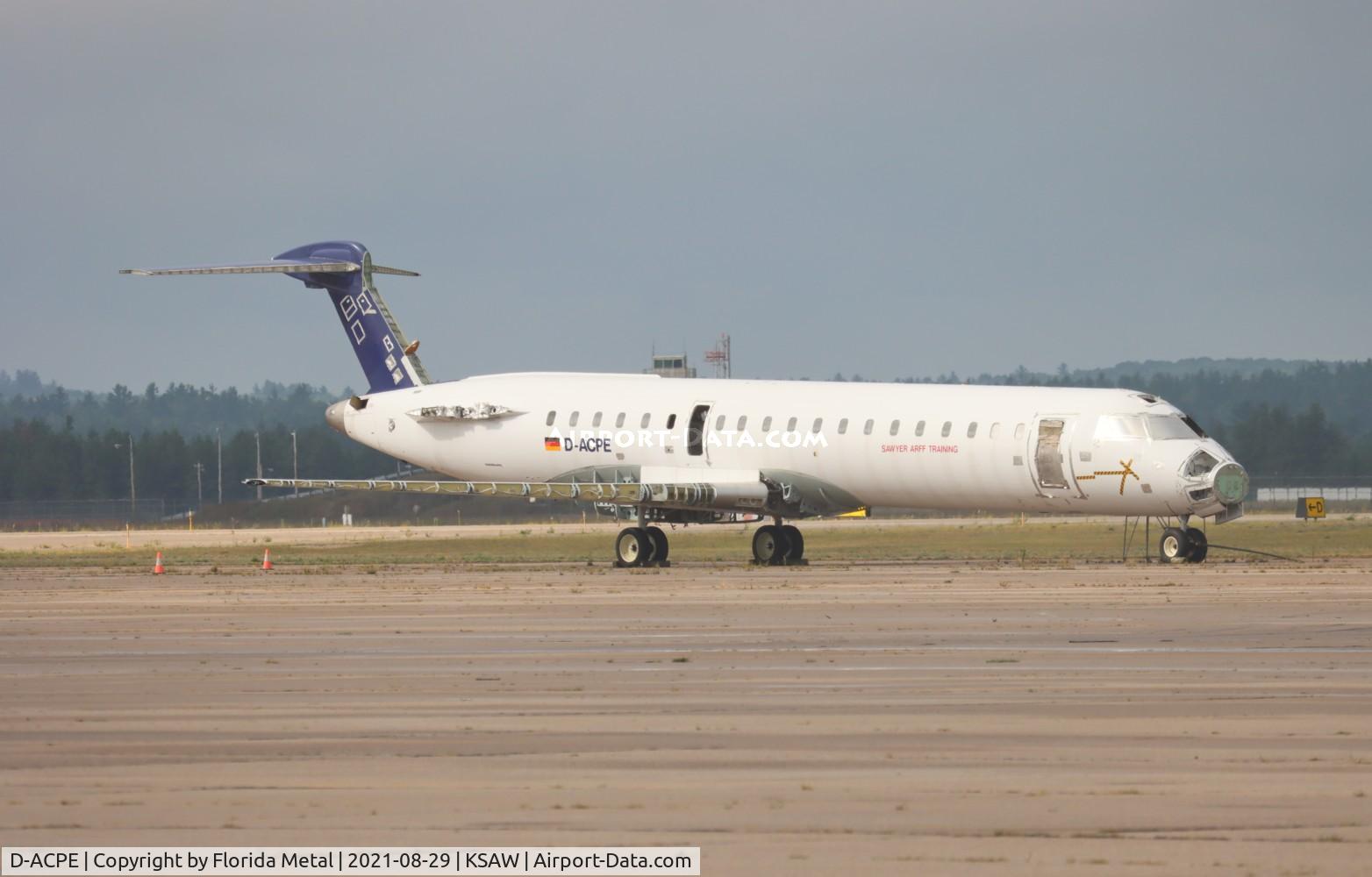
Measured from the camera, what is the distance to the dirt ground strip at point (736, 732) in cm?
973

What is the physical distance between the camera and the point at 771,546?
38469mm

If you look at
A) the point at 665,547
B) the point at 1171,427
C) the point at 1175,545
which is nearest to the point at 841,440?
the point at 665,547

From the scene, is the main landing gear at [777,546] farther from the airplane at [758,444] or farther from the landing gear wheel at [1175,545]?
the landing gear wheel at [1175,545]

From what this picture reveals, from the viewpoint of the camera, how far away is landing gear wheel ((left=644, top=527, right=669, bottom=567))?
126 ft

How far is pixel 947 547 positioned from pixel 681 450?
38.1ft

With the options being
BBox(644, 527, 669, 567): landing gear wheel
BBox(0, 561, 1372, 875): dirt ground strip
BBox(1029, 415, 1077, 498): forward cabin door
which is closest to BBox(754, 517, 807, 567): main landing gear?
BBox(644, 527, 669, 567): landing gear wheel

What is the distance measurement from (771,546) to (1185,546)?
27.1 ft

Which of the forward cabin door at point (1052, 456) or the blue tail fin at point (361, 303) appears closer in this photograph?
the forward cabin door at point (1052, 456)

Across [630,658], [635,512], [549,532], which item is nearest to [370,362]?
[635,512]

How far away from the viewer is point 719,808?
10.4 m

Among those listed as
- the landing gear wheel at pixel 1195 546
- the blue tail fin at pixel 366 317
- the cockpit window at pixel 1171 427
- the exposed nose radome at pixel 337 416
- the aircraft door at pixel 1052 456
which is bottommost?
the landing gear wheel at pixel 1195 546

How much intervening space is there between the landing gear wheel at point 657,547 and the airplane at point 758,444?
1.4 inches

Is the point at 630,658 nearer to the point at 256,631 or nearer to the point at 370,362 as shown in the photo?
the point at 256,631

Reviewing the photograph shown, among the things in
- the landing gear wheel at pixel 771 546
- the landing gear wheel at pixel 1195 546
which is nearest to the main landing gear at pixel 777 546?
the landing gear wheel at pixel 771 546
